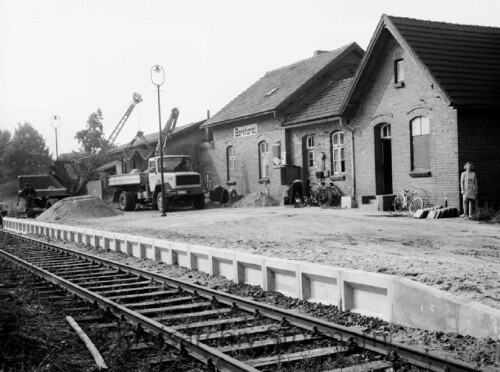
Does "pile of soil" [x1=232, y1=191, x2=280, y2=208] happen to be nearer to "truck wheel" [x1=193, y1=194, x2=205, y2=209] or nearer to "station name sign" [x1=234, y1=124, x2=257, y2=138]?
"truck wheel" [x1=193, y1=194, x2=205, y2=209]

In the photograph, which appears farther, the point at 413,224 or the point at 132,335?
the point at 413,224

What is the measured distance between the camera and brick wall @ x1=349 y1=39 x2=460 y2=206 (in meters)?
19.9

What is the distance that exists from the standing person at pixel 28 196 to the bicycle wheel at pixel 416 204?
23689 mm

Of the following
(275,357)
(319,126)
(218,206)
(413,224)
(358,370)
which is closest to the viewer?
(358,370)

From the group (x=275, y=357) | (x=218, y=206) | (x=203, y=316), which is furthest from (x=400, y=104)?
(x=275, y=357)

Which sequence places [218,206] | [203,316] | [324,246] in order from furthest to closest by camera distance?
[218,206] < [324,246] < [203,316]

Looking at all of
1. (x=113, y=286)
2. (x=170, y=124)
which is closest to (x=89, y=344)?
(x=113, y=286)

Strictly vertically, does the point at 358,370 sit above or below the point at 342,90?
below

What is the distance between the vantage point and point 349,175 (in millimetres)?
25297

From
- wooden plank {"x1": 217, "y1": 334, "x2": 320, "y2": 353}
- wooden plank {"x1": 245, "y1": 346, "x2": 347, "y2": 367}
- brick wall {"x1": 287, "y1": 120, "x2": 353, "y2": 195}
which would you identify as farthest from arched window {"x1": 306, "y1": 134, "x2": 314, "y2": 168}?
wooden plank {"x1": 245, "y1": 346, "x2": 347, "y2": 367}

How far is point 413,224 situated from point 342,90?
12.4 metres

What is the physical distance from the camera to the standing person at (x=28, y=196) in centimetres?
3559

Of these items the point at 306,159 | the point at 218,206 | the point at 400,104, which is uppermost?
the point at 400,104

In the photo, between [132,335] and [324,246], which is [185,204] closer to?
[324,246]
